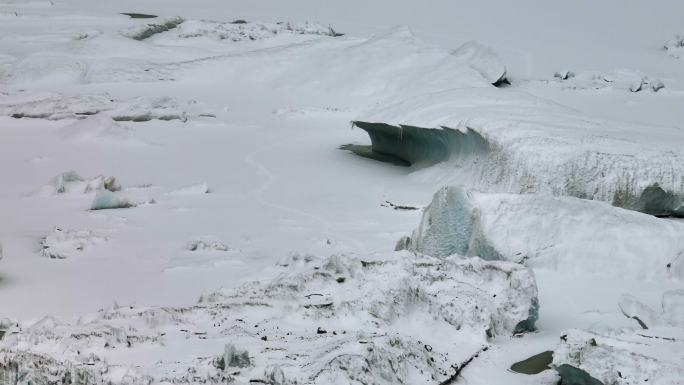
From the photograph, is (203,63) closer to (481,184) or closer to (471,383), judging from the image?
(481,184)

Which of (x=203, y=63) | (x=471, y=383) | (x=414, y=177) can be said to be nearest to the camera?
(x=471, y=383)

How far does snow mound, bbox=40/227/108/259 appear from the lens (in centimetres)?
671

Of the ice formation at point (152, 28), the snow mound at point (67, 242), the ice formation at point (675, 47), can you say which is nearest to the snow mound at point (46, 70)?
the ice formation at point (152, 28)

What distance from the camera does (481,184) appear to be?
28.6 feet

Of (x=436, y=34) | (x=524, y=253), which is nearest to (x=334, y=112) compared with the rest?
(x=436, y=34)

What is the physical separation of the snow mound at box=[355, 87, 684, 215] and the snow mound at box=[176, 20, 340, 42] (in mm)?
8019

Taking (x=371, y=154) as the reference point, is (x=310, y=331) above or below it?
above

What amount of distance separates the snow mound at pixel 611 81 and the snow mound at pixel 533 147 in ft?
15.1

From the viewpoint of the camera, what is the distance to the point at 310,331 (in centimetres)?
379

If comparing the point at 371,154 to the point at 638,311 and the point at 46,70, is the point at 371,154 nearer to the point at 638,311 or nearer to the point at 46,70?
the point at 46,70

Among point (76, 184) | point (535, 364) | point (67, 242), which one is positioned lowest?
point (76, 184)

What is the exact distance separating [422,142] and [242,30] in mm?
9334

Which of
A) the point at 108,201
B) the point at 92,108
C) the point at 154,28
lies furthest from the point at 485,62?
the point at 108,201

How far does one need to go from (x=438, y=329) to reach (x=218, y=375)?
3.64 feet
